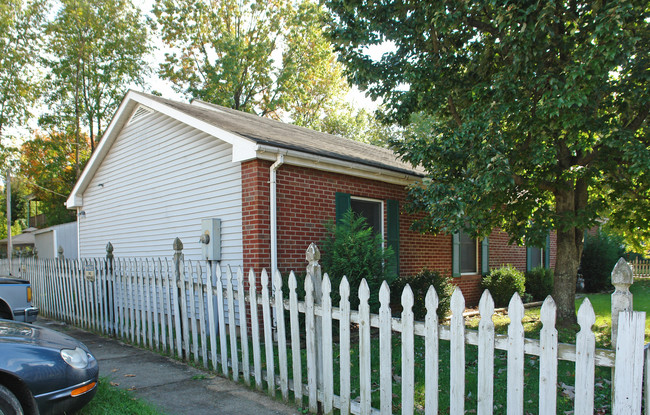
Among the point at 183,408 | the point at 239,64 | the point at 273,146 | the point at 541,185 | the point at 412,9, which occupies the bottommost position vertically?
the point at 183,408

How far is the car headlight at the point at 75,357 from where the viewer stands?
3807mm

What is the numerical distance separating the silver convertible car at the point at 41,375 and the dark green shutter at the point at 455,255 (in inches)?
363

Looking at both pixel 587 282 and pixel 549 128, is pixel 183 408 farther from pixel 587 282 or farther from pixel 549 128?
pixel 587 282

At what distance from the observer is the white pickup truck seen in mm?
7322

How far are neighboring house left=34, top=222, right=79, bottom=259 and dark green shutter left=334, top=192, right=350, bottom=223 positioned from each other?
14.5 meters

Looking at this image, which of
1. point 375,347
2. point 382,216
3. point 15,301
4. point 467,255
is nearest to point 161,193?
point 15,301

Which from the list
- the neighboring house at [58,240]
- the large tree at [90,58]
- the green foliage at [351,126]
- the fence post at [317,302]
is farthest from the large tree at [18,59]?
the fence post at [317,302]

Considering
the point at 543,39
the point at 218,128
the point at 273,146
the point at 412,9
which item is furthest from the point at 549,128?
the point at 218,128

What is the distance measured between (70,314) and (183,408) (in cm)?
609

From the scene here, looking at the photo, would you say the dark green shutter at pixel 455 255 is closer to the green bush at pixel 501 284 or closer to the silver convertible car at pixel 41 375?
the green bush at pixel 501 284

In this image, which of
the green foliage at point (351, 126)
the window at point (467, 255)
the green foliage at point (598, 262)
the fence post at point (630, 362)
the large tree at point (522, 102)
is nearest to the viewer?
the fence post at point (630, 362)

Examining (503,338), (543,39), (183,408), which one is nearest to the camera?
(503,338)

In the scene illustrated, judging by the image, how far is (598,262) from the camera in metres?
16.8

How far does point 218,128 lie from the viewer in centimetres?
763
